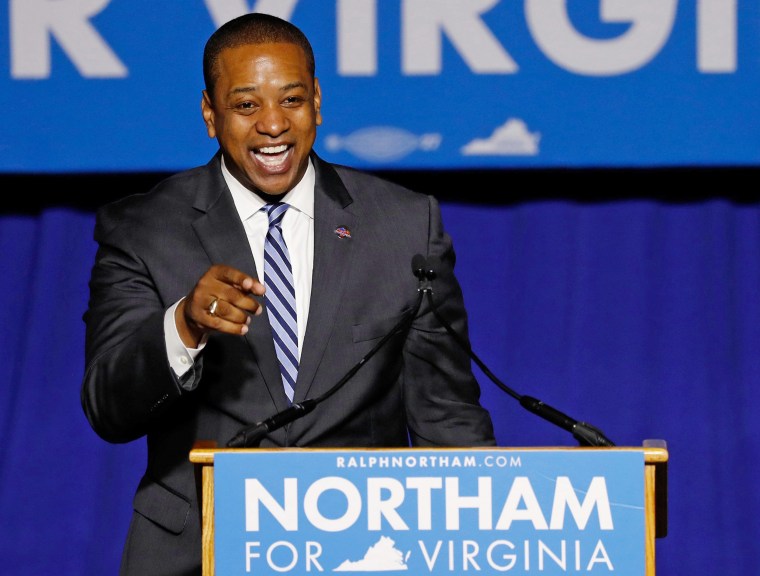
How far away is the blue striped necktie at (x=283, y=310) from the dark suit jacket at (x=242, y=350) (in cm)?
2

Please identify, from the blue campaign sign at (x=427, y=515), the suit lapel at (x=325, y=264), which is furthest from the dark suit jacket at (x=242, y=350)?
the blue campaign sign at (x=427, y=515)

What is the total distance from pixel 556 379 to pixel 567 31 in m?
0.83

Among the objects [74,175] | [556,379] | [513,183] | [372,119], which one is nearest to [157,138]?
[74,175]

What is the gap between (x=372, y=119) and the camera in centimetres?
280

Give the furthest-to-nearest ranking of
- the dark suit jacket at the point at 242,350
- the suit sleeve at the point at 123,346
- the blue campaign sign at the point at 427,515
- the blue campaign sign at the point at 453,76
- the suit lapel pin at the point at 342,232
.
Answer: the blue campaign sign at the point at 453,76 < the suit lapel pin at the point at 342,232 < the dark suit jacket at the point at 242,350 < the suit sleeve at the point at 123,346 < the blue campaign sign at the point at 427,515

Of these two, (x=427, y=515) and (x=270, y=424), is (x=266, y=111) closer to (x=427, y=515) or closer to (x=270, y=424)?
(x=270, y=424)

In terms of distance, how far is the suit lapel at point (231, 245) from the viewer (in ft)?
4.93

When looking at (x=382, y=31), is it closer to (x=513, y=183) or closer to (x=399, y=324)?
(x=513, y=183)

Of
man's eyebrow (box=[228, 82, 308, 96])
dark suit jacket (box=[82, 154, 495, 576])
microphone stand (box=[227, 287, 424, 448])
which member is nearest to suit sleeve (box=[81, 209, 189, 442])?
dark suit jacket (box=[82, 154, 495, 576])

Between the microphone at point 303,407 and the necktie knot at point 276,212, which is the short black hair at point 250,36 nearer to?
the necktie knot at point 276,212

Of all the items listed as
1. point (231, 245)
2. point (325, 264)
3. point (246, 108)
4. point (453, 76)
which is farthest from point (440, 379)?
point (453, 76)

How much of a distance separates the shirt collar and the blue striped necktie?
75mm

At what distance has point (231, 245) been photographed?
1.55m

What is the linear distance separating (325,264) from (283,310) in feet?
0.26
